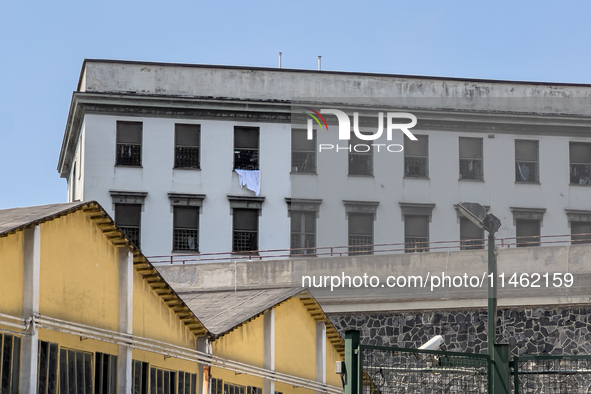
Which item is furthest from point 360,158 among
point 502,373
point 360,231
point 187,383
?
point 502,373

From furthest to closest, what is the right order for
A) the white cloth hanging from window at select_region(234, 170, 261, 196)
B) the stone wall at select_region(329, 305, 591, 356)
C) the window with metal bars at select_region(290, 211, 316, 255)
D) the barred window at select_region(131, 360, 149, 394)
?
the window with metal bars at select_region(290, 211, 316, 255)
the white cloth hanging from window at select_region(234, 170, 261, 196)
the stone wall at select_region(329, 305, 591, 356)
the barred window at select_region(131, 360, 149, 394)

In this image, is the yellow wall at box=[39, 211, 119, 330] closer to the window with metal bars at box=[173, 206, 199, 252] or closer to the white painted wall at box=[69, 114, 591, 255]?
the white painted wall at box=[69, 114, 591, 255]

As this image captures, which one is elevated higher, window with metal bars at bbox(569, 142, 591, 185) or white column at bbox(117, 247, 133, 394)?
window with metal bars at bbox(569, 142, 591, 185)

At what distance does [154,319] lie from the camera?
1784 centimetres

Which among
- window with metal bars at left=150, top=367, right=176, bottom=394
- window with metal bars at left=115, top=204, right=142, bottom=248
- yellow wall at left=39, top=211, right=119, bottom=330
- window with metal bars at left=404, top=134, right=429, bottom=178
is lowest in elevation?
window with metal bars at left=150, top=367, right=176, bottom=394

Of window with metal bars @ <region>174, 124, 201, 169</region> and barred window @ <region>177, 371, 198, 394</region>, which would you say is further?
window with metal bars @ <region>174, 124, 201, 169</region>

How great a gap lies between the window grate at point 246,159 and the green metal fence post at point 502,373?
29841 mm

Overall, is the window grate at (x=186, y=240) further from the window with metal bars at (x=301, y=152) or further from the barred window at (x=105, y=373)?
the barred window at (x=105, y=373)

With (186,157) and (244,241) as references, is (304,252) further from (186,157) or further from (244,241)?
(186,157)

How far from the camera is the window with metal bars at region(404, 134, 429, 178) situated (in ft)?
139

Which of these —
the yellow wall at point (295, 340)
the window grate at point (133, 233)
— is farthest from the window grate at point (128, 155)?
the yellow wall at point (295, 340)

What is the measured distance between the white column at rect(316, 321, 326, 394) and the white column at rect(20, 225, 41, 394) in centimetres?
984

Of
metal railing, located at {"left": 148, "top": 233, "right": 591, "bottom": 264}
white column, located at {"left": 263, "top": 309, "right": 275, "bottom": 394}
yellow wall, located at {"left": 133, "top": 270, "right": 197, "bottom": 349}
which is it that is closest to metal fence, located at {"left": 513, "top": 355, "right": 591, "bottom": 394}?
yellow wall, located at {"left": 133, "top": 270, "right": 197, "bottom": 349}

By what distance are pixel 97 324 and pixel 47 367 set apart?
1.49 m
